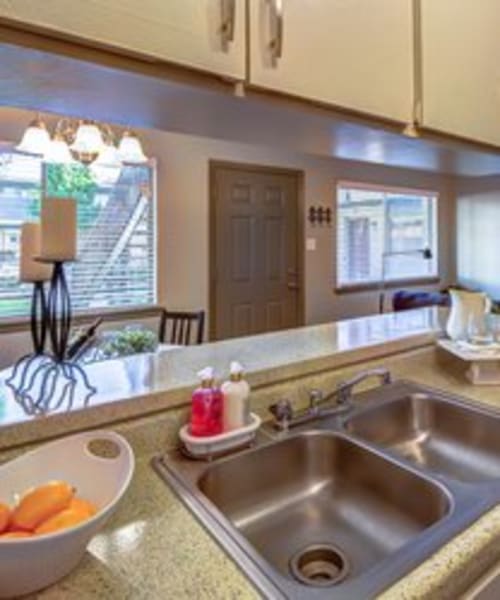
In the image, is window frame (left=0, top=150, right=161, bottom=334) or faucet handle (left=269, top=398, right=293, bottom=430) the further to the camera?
window frame (left=0, top=150, right=161, bottom=334)

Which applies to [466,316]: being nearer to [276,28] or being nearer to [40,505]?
[276,28]

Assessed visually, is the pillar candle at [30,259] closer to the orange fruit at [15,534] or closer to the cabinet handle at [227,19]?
the cabinet handle at [227,19]

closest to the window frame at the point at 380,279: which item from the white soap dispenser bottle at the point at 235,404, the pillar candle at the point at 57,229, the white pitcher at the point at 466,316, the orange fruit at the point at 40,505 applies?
the white pitcher at the point at 466,316

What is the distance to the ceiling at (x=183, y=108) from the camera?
0.78 m

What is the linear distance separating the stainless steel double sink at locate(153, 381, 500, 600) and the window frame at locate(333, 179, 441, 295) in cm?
418

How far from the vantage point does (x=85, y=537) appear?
23.3 inches

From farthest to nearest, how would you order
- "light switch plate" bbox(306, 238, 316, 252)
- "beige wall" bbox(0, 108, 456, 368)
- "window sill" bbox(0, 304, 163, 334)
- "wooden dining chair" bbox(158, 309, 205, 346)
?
"light switch plate" bbox(306, 238, 316, 252) → "beige wall" bbox(0, 108, 456, 368) → "wooden dining chair" bbox(158, 309, 205, 346) → "window sill" bbox(0, 304, 163, 334)

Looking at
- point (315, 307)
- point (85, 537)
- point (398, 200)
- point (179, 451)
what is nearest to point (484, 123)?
point (179, 451)

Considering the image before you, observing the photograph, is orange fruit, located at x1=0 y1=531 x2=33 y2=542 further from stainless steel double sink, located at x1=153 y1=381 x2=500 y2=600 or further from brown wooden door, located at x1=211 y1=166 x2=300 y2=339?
brown wooden door, located at x1=211 y1=166 x2=300 y2=339

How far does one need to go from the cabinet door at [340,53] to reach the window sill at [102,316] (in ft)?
10.1

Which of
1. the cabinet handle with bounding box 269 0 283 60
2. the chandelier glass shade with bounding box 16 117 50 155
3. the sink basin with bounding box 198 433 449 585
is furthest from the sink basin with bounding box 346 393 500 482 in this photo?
the chandelier glass shade with bounding box 16 117 50 155

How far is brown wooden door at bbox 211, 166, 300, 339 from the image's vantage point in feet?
14.7

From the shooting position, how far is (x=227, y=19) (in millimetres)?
807

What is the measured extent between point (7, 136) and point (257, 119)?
2.97 m
